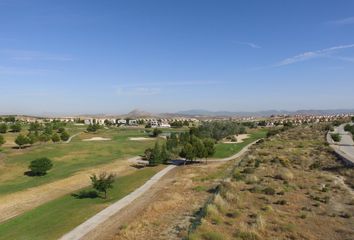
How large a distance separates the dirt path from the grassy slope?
9.45 feet

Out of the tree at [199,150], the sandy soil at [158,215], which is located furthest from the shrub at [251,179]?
the tree at [199,150]

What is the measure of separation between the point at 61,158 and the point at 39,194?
29658 millimetres

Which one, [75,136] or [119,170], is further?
[75,136]

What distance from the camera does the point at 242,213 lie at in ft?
89.1

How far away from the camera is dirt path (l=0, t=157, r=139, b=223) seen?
124 ft

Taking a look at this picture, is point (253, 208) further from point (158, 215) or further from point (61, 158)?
point (61, 158)

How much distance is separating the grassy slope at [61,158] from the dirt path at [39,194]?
288 centimetres

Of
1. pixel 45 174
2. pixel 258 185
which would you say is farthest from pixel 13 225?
pixel 45 174

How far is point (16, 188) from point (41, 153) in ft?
86.8

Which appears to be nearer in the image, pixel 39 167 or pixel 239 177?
pixel 239 177

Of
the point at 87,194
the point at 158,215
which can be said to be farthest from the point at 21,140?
the point at 158,215

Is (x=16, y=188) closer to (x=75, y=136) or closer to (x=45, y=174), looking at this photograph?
(x=45, y=174)

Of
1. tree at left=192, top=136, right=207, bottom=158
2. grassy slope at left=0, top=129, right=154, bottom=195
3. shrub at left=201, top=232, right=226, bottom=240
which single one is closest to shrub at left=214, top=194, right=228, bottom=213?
shrub at left=201, top=232, right=226, bottom=240

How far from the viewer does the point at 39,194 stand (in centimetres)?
4375
